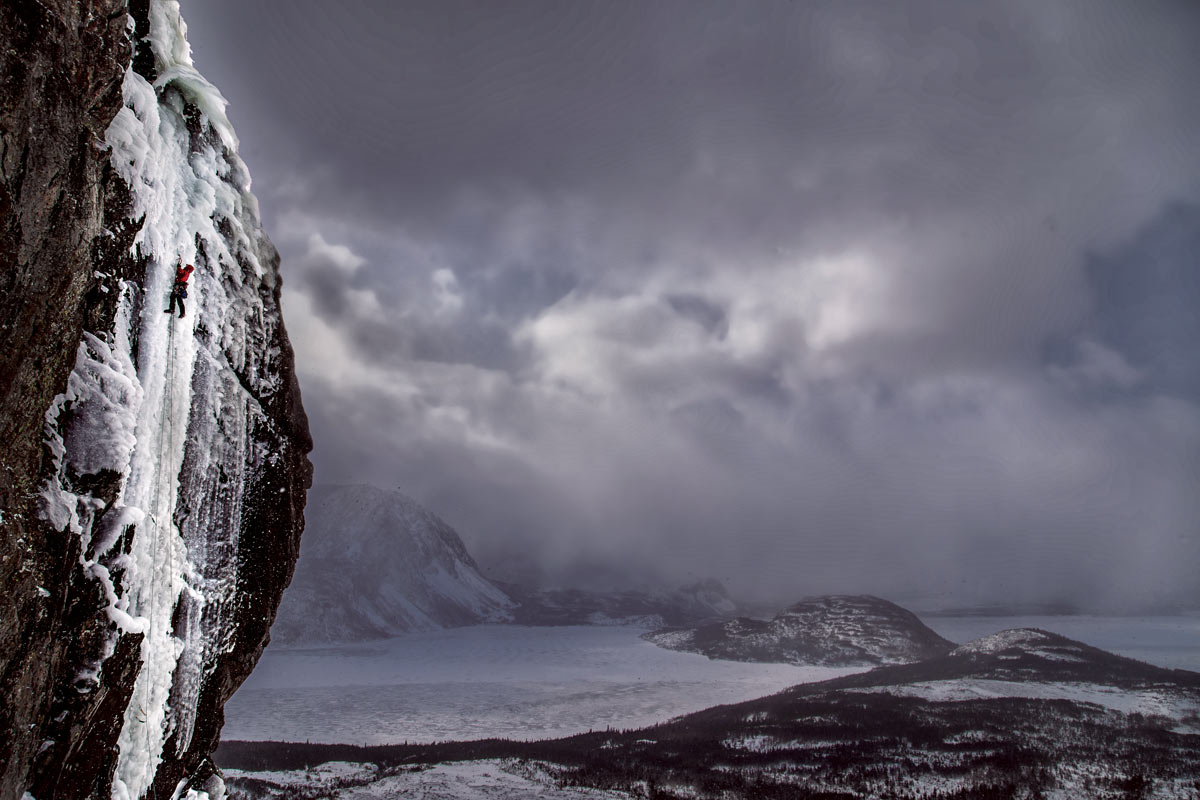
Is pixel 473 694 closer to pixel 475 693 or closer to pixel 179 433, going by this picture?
pixel 475 693

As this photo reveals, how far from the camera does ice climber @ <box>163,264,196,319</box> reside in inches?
423

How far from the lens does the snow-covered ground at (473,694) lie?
97500mm

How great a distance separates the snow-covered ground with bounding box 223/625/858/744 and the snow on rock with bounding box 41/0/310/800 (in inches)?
3516

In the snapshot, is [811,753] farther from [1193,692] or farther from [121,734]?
[1193,692]

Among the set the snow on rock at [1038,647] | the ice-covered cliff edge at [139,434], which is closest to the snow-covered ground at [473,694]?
the snow on rock at [1038,647]

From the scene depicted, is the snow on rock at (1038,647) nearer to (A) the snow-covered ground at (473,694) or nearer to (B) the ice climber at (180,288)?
(A) the snow-covered ground at (473,694)

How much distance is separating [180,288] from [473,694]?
448ft

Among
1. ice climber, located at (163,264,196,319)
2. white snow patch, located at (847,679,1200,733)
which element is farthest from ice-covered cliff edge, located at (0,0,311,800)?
white snow patch, located at (847,679,1200,733)

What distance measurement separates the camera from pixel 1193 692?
407 feet

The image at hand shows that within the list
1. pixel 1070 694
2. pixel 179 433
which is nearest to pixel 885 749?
pixel 1070 694

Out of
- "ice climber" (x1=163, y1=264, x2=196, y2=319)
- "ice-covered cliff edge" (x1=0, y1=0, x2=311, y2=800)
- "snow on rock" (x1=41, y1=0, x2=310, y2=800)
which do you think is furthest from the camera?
"ice climber" (x1=163, y1=264, x2=196, y2=319)

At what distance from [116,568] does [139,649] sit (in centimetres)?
154

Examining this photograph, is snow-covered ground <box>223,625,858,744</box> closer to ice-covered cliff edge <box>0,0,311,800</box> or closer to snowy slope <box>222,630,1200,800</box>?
snowy slope <box>222,630,1200,800</box>

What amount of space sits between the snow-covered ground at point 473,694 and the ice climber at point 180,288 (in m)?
93.5
